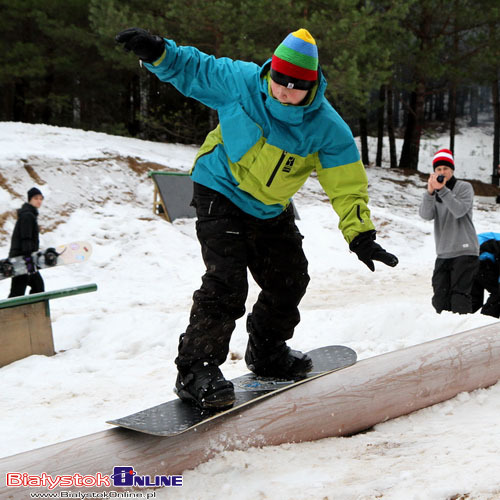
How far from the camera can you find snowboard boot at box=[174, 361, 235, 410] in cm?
261

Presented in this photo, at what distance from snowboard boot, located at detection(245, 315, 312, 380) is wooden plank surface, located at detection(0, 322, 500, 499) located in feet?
0.65

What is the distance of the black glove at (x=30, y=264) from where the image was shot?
25.0 ft

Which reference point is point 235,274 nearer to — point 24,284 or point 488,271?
point 488,271

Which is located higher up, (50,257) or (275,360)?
(275,360)

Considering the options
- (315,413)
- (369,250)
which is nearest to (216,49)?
(369,250)

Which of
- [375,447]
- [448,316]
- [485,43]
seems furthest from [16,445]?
[485,43]

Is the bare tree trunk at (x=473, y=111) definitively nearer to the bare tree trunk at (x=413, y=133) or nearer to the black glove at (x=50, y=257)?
the bare tree trunk at (x=413, y=133)

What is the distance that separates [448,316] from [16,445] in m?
3.35

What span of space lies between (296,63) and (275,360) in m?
1.68

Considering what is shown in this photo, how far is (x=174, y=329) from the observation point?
5500mm

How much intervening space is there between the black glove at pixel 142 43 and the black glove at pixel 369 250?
54.8 inches

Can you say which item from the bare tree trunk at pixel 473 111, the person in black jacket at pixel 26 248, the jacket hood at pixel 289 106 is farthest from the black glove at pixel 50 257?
the bare tree trunk at pixel 473 111

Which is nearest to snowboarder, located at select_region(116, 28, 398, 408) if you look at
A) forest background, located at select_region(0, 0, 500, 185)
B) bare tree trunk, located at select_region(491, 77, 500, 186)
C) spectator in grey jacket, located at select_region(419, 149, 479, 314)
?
spectator in grey jacket, located at select_region(419, 149, 479, 314)

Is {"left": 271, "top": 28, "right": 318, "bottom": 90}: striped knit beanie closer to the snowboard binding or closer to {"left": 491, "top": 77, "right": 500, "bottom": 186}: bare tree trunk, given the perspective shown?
the snowboard binding
